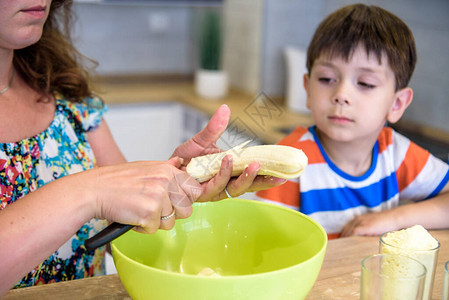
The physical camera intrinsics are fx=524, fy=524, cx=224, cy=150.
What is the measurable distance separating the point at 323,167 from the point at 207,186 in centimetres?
54

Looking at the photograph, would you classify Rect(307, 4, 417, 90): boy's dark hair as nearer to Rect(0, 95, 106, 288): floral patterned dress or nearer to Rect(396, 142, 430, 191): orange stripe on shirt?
Rect(396, 142, 430, 191): orange stripe on shirt

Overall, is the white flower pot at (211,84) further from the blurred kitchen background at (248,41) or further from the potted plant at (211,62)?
the blurred kitchen background at (248,41)

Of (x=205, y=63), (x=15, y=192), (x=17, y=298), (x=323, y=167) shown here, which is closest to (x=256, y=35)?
(x=205, y=63)

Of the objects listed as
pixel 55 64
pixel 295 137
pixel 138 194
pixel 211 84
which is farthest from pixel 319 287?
pixel 211 84

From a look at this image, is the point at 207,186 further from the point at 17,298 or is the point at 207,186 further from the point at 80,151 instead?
the point at 80,151

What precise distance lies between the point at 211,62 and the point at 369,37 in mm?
1776

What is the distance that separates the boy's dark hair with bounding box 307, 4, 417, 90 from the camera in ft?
4.15

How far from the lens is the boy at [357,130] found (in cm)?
126

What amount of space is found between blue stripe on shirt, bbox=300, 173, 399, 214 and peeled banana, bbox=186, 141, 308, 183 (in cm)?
48

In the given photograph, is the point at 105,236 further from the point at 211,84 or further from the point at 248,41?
the point at 248,41

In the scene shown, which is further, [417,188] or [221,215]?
[417,188]

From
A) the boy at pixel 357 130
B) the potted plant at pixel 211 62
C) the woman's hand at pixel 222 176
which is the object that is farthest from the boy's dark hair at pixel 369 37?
the potted plant at pixel 211 62

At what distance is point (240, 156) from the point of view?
2.72ft

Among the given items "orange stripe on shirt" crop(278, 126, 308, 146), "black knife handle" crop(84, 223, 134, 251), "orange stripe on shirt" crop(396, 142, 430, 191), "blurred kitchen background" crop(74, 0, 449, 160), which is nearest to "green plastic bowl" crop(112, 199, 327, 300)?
"black knife handle" crop(84, 223, 134, 251)
